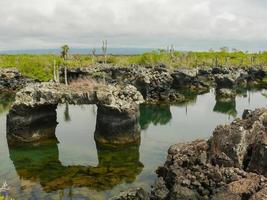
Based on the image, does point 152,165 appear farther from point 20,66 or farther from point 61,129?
point 20,66

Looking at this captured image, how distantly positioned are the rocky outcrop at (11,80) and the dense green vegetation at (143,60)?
1973 mm

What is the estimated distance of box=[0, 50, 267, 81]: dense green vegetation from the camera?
100 metres

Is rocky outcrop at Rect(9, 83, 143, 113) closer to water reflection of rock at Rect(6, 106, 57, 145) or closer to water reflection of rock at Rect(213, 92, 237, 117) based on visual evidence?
water reflection of rock at Rect(6, 106, 57, 145)

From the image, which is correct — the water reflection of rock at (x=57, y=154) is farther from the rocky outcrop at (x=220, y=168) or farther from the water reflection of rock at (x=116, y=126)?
the rocky outcrop at (x=220, y=168)

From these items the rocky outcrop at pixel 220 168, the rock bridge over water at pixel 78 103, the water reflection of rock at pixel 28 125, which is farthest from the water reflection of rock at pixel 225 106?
the rocky outcrop at pixel 220 168

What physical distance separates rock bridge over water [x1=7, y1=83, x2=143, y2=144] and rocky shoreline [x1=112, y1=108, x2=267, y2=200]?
16.9m

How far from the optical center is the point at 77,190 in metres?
31.6

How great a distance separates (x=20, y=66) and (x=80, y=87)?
62.7m

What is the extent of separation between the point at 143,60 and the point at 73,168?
342 feet

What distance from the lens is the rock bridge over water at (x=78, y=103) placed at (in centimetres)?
4506

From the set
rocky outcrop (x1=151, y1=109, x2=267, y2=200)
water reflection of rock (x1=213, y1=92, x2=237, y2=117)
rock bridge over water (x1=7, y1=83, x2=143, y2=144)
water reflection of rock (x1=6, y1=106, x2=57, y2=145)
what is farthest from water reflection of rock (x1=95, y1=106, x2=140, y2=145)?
water reflection of rock (x1=213, y1=92, x2=237, y2=117)

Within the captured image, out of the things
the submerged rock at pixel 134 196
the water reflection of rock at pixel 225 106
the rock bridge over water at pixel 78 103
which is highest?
the rock bridge over water at pixel 78 103

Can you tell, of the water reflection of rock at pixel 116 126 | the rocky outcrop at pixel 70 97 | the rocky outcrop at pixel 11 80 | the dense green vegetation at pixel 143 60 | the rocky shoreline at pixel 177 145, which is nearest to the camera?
the rocky shoreline at pixel 177 145

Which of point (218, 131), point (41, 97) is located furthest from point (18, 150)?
point (218, 131)
